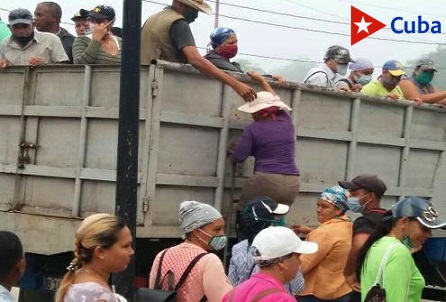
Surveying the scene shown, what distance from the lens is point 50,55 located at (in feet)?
26.0

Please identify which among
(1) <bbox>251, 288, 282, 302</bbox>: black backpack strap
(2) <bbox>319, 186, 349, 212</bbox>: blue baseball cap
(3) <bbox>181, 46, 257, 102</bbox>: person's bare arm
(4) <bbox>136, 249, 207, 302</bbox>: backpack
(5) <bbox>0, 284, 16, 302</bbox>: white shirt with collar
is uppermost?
(3) <bbox>181, 46, 257, 102</bbox>: person's bare arm

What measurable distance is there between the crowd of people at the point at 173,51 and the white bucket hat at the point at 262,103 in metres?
0.04

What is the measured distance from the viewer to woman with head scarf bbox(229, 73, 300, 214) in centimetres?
658

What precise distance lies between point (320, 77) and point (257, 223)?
3.00 metres

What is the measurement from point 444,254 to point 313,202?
4.63 ft

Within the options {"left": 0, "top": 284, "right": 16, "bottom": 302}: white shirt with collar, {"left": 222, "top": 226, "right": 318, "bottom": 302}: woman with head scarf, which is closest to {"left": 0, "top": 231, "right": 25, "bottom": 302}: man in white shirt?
{"left": 0, "top": 284, "right": 16, "bottom": 302}: white shirt with collar

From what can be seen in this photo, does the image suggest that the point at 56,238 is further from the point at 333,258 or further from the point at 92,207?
the point at 333,258

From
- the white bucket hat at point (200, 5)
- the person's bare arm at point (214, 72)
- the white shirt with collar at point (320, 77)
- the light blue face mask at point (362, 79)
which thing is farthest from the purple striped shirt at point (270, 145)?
the light blue face mask at point (362, 79)

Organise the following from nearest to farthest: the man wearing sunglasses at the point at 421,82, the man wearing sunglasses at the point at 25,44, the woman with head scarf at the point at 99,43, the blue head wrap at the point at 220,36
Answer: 1. the woman with head scarf at the point at 99,43
2. the blue head wrap at the point at 220,36
3. the man wearing sunglasses at the point at 25,44
4. the man wearing sunglasses at the point at 421,82

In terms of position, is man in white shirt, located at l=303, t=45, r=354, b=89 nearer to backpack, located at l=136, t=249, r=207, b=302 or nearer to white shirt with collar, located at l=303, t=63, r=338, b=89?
white shirt with collar, located at l=303, t=63, r=338, b=89

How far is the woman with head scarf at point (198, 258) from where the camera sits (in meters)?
4.70

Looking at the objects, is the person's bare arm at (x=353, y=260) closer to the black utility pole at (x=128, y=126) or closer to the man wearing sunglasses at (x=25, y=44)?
the black utility pole at (x=128, y=126)

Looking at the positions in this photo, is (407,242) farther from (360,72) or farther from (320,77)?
(360,72)

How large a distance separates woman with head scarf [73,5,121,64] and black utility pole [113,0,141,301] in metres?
1.21
